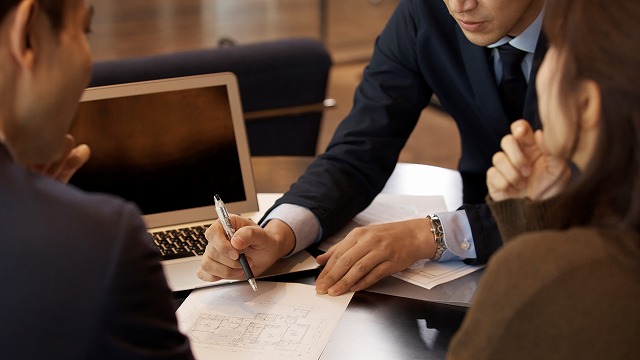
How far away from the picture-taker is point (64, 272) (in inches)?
38.5

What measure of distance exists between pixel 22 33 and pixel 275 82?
2.14 m

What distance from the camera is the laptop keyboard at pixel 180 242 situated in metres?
1.85

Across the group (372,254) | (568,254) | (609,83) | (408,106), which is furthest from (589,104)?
(408,106)

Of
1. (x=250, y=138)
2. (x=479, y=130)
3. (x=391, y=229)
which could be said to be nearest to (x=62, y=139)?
(x=391, y=229)

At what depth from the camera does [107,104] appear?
1.98 meters

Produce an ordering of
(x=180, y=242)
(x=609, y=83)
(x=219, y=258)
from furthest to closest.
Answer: (x=180, y=242)
(x=219, y=258)
(x=609, y=83)

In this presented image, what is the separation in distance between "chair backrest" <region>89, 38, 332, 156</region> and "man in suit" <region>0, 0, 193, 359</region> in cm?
196

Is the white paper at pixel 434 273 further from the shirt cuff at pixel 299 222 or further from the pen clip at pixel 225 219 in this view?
the pen clip at pixel 225 219

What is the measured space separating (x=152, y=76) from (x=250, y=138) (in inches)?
17.1

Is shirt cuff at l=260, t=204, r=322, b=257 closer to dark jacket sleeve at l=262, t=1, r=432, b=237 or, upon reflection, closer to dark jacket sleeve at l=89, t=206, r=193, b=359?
dark jacket sleeve at l=262, t=1, r=432, b=237

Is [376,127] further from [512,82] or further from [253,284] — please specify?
[253,284]

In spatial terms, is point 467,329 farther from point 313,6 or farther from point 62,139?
point 313,6

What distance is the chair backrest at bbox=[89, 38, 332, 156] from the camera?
304 cm

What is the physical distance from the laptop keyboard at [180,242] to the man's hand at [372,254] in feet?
0.94
